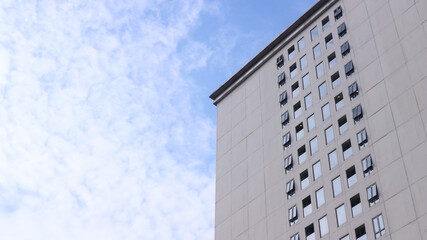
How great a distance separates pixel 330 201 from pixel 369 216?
4240 mm

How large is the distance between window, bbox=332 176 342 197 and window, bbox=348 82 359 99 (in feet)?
22.3

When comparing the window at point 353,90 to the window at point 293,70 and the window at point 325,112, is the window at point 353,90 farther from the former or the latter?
the window at point 293,70

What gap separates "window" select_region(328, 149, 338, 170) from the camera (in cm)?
5362

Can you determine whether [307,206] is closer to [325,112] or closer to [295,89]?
[325,112]

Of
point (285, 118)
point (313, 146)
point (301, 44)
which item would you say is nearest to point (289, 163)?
point (313, 146)

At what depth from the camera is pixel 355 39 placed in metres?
59.2

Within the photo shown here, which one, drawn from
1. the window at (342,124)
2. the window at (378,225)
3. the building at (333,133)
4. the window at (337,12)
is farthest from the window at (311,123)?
the window at (378,225)

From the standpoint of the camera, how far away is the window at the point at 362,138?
5209 cm

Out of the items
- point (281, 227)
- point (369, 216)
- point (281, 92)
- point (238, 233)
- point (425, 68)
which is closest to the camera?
point (369, 216)

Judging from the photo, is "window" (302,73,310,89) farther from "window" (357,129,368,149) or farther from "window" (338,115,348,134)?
"window" (357,129,368,149)

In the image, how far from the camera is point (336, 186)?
52.2m

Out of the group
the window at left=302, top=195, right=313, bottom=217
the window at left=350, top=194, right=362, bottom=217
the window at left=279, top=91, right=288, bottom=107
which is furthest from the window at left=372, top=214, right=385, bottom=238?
the window at left=279, top=91, right=288, bottom=107

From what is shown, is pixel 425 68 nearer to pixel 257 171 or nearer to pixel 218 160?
pixel 257 171

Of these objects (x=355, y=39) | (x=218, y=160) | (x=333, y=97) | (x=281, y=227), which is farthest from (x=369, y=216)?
(x=218, y=160)
